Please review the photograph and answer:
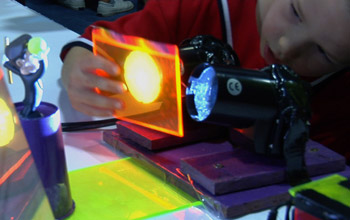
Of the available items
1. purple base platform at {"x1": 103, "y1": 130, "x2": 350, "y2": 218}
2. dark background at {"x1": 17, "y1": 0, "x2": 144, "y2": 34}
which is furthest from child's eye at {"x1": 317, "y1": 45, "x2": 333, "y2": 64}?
dark background at {"x1": 17, "y1": 0, "x2": 144, "y2": 34}

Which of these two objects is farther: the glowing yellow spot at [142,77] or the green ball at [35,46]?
the glowing yellow spot at [142,77]

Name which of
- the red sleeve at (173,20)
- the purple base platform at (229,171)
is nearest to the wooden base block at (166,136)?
the purple base platform at (229,171)

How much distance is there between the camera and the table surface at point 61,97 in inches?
23.7

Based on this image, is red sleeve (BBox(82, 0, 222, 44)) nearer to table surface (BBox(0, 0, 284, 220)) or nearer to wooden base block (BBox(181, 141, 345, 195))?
table surface (BBox(0, 0, 284, 220))

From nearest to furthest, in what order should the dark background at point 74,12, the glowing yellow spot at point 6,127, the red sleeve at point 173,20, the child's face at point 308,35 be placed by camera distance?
the glowing yellow spot at point 6,127 < the child's face at point 308,35 < the red sleeve at point 173,20 < the dark background at point 74,12

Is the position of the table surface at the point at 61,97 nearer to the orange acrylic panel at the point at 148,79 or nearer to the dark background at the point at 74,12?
the orange acrylic panel at the point at 148,79

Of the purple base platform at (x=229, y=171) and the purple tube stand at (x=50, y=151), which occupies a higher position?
the purple tube stand at (x=50, y=151)

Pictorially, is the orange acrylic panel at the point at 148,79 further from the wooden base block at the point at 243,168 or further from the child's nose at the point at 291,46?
the child's nose at the point at 291,46

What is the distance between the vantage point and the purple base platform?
0.49 meters

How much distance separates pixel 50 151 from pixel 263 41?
Result: 0.45m

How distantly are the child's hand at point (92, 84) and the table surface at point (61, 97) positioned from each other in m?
0.04

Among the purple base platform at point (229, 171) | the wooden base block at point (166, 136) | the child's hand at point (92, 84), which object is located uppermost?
the child's hand at point (92, 84)

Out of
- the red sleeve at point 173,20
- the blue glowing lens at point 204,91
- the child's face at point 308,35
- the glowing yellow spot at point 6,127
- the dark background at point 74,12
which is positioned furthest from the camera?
the dark background at point 74,12

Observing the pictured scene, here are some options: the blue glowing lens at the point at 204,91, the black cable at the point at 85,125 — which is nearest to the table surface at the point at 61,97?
the black cable at the point at 85,125
